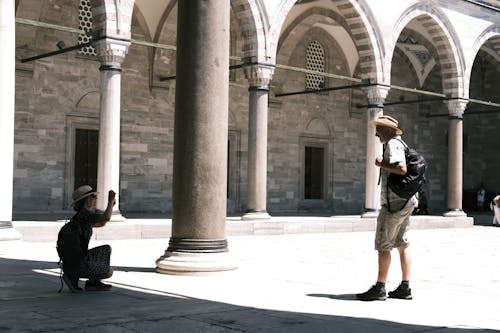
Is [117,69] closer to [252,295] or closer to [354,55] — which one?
[252,295]

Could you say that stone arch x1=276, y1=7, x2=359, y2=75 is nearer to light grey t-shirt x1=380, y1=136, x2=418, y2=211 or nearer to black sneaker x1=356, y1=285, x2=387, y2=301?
light grey t-shirt x1=380, y1=136, x2=418, y2=211

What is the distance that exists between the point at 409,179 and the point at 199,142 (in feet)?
6.48

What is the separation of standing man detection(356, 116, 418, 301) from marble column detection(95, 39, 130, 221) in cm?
763

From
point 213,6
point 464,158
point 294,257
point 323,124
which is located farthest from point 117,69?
point 464,158

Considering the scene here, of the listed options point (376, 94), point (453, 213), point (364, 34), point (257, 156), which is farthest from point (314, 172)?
point (257, 156)

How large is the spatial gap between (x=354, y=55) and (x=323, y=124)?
→ 2322mm

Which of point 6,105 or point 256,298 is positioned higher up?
point 6,105

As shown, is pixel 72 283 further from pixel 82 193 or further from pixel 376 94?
pixel 376 94

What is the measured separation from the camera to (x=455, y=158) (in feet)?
63.3

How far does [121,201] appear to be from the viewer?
18109mm

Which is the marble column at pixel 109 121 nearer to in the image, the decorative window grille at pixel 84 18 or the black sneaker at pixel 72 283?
the decorative window grille at pixel 84 18

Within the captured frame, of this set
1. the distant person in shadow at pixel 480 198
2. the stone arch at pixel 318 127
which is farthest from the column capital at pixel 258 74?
the distant person in shadow at pixel 480 198

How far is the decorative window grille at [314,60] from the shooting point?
72.7 ft

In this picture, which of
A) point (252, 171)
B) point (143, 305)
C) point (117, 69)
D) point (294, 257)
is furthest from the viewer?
point (252, 171)
